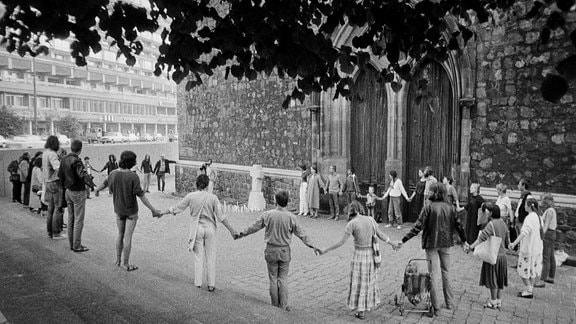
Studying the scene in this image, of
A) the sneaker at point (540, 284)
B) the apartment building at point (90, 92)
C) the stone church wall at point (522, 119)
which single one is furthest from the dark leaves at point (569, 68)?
the apartment building at point (90, 92)

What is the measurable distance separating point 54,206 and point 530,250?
7.98 metres

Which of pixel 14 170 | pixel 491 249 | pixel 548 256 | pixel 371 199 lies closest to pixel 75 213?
pixel 491 249

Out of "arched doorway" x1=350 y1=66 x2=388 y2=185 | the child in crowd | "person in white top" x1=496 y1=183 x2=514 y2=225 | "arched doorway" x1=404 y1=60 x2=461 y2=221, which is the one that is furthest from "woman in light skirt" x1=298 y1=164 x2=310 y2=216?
"person in white top" x1=496 y1=183 x2=514 y2=225

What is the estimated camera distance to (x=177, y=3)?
13.4 ft

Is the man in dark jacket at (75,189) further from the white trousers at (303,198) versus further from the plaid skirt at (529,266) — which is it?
the white trousers at (303,198)

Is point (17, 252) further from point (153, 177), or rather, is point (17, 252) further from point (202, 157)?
point (153, 177)

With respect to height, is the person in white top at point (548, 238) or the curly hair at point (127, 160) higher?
the curly hair at point (127, 160)

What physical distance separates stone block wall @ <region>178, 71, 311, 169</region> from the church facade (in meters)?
0.05

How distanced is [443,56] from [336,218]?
8934 millimetres

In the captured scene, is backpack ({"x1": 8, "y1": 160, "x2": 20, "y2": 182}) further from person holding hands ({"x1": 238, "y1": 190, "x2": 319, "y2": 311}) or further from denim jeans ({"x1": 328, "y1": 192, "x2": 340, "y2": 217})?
person holding hands ({"x1": 238, "y1": 190, "x2": 319, "y2": 311})

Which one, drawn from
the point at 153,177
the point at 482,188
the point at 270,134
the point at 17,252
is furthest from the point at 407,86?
the point at 153,177

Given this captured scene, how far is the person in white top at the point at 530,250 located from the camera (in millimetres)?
6375

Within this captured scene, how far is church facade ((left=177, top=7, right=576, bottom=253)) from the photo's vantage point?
899 cm

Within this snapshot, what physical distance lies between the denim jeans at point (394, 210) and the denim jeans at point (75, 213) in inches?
Answer: 302
